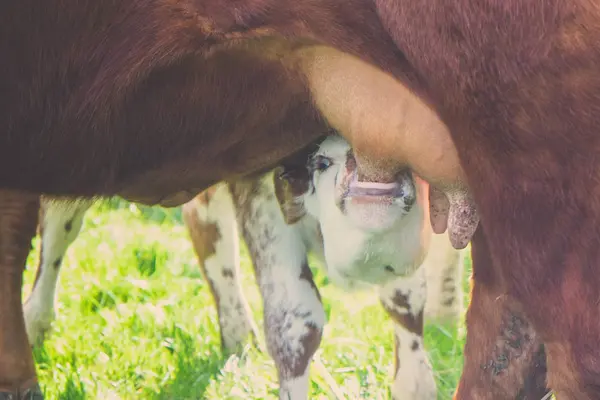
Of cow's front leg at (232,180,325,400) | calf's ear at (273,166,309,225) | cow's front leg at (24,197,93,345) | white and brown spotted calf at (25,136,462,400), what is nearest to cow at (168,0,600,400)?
white and brown spotted calf at (25,136,462,400)

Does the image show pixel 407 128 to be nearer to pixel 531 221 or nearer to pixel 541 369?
pixel 531 221

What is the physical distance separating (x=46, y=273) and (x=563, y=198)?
2606 mm

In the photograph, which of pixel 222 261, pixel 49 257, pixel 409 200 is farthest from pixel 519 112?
pixel 49 257

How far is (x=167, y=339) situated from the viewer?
14.1ft

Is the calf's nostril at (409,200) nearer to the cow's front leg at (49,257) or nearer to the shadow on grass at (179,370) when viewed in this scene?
the shadow on grass at (179,370)

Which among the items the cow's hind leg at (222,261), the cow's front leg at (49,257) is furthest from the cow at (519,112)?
the cow's front leg at (49,257)

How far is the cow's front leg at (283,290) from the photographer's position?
364 centimetres

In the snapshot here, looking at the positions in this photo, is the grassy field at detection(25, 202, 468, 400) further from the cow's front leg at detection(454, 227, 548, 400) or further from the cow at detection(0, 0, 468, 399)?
the cow's front leg at detection(454, 227, 548, 400)

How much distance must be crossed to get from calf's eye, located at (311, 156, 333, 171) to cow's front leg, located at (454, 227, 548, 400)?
0.62m

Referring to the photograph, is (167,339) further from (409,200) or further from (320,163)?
(409,200)

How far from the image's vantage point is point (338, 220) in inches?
134

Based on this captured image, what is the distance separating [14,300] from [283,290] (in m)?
0.86

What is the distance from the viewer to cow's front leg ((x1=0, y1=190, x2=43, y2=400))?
3717 millimetres

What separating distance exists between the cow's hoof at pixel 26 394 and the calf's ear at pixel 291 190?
931mm
